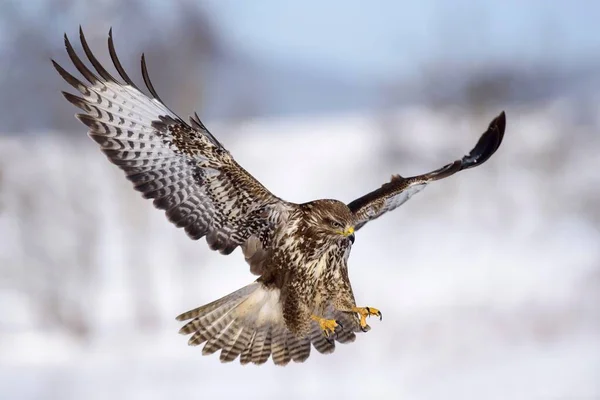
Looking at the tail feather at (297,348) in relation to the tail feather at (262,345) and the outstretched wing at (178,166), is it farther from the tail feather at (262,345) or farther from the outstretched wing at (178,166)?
the outstretched wing at (178,166)

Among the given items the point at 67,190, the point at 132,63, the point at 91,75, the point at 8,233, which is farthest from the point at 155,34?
the point at 91,75

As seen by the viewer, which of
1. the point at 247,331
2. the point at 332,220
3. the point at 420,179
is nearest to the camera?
the point at 332,220

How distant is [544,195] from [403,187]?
3445mm

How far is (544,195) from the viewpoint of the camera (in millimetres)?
6133

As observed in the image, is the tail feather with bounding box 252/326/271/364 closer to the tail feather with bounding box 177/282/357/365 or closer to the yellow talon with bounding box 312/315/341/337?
the tail feather with bounding box 177/282/357/365

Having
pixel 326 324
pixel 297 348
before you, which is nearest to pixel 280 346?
pixel 297 348

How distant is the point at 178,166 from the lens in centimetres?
283

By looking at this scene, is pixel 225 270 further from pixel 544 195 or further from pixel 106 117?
pixel 106 117

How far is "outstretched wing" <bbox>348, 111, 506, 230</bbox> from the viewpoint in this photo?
292cm

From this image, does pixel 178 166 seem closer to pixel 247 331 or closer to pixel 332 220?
pixel 332 220

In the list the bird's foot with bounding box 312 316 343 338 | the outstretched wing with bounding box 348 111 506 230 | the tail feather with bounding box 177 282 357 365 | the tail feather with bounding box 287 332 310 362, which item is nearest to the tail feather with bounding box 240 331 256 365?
the tail feather with bounding box 177 282 357 365

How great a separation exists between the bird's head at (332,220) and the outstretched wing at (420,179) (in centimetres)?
16

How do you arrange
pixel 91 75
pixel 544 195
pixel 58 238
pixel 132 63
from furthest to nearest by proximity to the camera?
pixel 544 195 → pixel 58 238 → pixel 132 63 → pixel 91 75

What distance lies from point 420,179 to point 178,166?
700 millimetres
